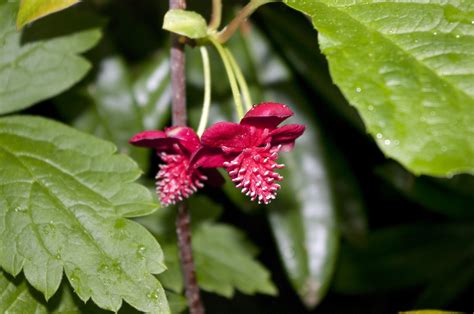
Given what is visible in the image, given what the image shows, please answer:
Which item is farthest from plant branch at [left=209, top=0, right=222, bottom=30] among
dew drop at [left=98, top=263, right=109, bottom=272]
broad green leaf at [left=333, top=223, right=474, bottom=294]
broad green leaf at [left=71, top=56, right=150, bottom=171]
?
broad green leaf at [left=333, top=223, right=474, bottom=294]

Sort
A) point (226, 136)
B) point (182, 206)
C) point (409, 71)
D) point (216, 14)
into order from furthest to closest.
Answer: point (182, 206) → point (216, 14) → point (226, 136) → point (409, 71)

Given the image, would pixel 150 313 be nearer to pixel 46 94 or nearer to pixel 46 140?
pixel 46 140

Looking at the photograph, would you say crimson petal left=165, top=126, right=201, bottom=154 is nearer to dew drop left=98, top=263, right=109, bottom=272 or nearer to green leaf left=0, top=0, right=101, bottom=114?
dew drop left=98, top=263, right=109, bottom=272

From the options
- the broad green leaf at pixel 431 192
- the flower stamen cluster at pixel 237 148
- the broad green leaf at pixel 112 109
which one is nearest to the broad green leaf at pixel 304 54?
the broad green leaf at pixel 431 192

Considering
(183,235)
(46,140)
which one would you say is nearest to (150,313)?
(183,235)

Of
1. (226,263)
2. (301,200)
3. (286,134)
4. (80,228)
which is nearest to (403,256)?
(301,200)

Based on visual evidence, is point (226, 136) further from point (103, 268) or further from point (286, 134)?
point (103, 268)
